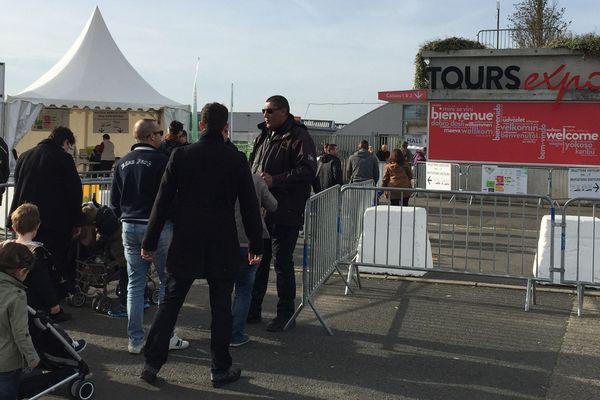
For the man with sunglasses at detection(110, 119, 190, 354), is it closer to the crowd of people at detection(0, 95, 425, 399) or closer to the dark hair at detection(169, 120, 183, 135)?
the crowd of people at detection(0, 95, 425, 399)

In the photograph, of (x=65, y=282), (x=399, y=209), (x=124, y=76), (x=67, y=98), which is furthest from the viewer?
(x=124, y=76)

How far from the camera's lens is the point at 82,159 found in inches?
842

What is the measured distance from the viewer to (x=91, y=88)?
1892 cm

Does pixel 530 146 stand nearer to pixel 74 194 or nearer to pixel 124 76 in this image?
pixel 124 76

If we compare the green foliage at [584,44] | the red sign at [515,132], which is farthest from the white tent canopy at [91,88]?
the green foliage at [584,44]

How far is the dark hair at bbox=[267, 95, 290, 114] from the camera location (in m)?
6.05

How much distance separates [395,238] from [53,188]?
401 centimetres

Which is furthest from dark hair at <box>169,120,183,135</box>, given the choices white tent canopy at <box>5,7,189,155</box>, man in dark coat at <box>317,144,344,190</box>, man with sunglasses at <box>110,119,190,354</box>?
white tent canopy at <box>5,7,189,155</box>

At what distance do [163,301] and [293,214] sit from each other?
1.66 metres

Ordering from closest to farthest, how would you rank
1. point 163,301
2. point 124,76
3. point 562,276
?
point 163,301 → point 562,276 → point 124,76

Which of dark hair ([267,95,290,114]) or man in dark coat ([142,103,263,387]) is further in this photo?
dark hair ([267,95,290,114])

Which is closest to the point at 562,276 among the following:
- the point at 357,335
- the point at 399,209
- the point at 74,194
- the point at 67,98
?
the point at 399,209

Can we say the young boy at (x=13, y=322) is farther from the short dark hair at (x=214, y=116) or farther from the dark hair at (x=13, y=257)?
the short dark hair at (x=214, y=116)

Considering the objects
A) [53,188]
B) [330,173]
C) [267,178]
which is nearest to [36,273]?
[53,188]
